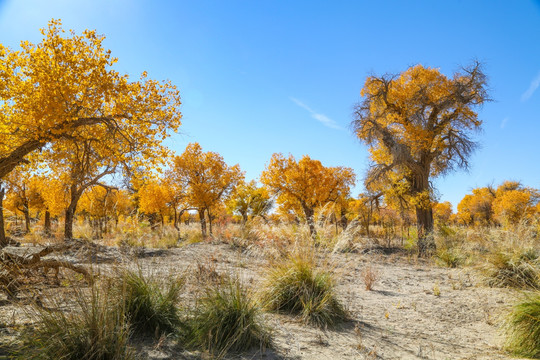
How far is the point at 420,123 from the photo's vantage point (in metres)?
14.1

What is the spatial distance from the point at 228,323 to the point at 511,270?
5.99 m

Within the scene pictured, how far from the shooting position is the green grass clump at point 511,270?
5.84 m

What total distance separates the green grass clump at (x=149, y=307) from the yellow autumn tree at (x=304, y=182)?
751 inches

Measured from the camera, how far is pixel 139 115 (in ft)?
26.6

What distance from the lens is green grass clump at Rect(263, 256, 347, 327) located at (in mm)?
4246

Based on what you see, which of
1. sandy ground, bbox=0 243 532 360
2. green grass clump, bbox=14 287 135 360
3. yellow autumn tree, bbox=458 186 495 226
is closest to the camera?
green grass clump, bbox=14 287 135 360

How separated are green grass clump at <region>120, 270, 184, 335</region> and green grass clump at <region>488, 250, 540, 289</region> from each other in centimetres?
584

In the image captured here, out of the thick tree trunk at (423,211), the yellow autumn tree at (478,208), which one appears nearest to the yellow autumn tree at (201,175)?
the thick tree trunk at (423,211)

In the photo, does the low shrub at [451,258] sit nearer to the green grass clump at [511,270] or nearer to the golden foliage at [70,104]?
the green grass clump at [511,270]

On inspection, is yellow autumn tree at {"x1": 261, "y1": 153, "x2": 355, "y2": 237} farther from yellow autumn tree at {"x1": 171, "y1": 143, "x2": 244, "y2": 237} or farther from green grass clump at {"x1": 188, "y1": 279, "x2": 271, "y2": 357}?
green grass clump at {"x1": 188, "y1": 279, "x2": 271, "y2": 357}

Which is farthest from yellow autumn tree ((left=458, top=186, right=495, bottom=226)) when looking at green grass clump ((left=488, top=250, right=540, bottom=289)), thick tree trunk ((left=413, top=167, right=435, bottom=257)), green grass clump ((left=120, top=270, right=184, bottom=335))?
green grass clump ((left=120, top=270, right=184, bottom=335))

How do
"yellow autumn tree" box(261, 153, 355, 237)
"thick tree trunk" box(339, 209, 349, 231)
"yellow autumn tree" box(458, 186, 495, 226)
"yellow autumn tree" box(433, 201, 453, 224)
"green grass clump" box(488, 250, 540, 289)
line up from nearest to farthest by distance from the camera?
1. "green grass clump" box(488, 250, 540, 289)
2. "thick tree trunk" box(339, 209, 349, 231)
3. "yellow autumn tree" box(433, 201, 453, 224)
4. "yellow autumn tree" box(261, 153, 355, 237)
5. "yellow autumn tree" box(458, 186, 495, 226)

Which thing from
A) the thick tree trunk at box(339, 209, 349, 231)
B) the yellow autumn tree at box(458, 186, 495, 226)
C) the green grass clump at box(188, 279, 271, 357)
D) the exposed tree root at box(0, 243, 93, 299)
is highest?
the yellow autumn tree at box(458, 186, 495, 226)

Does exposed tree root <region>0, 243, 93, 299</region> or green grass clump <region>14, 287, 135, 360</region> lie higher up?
exposed tree root <region>0, 243, 93, 299</region>
